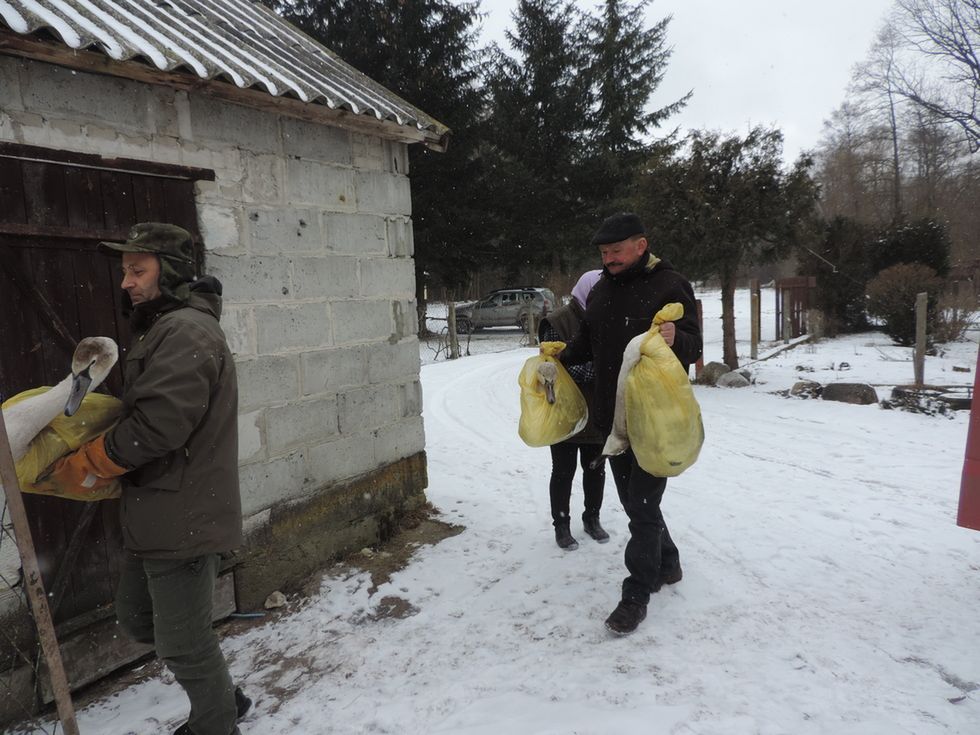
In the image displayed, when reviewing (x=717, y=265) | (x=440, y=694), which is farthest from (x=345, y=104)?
(x=717, y=265)

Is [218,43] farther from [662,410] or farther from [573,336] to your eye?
[662,410]

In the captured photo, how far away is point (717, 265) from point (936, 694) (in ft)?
24.7

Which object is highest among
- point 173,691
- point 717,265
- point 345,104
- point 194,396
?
point 345,104

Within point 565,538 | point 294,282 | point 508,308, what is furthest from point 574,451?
point 508,308

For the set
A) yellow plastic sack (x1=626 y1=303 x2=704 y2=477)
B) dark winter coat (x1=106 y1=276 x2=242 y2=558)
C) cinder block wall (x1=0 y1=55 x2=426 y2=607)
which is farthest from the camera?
cinder block wall (x1=0 y1=55 x2=426 y2=607)

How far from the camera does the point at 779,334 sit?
14516 mm

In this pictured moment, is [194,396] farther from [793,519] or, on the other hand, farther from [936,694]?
[793,519]

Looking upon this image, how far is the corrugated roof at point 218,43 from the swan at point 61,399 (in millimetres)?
1265

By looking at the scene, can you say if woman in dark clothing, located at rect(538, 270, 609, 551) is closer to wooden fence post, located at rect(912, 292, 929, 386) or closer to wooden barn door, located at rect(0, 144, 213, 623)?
wooden barn door, located at rect(0, 144, 213, 623)

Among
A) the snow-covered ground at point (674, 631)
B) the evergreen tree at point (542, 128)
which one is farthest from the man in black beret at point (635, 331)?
the evergreen tree at point (542, 128)

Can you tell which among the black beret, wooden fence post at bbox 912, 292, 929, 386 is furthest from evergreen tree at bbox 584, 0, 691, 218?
the black beret

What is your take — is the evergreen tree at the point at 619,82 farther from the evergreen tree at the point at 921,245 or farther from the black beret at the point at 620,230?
the black beret at the point at 620,230

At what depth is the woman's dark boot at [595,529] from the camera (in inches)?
147

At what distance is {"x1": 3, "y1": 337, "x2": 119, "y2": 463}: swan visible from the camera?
1.80 meters
